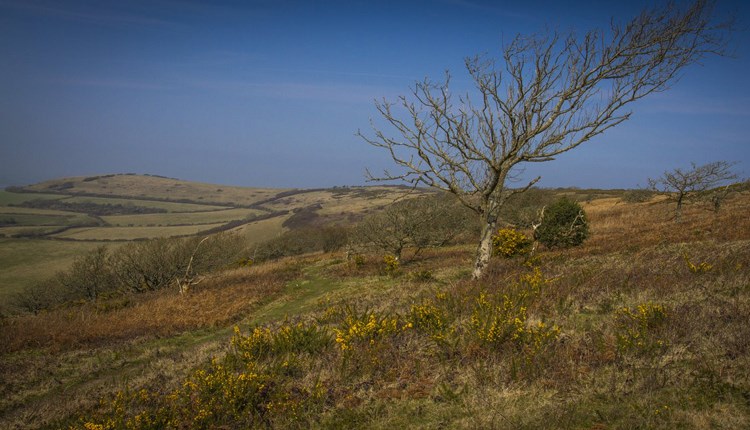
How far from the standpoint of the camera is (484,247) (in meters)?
12.9

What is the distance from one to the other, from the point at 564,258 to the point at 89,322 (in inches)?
872

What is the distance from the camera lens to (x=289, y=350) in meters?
→ 8.41

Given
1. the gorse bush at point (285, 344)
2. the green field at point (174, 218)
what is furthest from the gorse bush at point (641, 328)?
the green field at point (174, 218)

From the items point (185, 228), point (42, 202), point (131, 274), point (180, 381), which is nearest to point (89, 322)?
point (180, 381)

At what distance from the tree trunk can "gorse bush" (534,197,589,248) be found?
30.1ft

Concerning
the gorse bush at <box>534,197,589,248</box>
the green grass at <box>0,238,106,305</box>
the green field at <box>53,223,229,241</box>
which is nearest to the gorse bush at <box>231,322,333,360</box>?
the gorse bush at <box>534,197,589,248</box>

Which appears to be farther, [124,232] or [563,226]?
[124,232]

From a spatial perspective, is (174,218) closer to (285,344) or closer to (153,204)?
(153,204)

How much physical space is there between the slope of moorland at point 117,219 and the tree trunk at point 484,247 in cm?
3383

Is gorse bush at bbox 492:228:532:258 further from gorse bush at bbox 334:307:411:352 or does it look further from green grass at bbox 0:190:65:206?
green grass at bbox 0:190:65:206

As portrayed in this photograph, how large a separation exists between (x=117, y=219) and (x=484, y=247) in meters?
161

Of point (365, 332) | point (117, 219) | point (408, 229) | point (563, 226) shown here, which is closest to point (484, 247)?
point (365, 332)

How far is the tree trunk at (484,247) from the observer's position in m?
12.5

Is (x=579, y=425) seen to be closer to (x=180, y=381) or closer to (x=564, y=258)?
(x=180, y=381)
